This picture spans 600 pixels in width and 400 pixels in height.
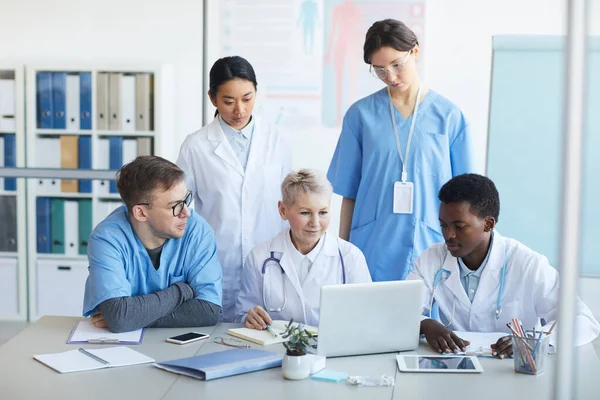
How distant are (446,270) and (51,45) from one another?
3323 mm

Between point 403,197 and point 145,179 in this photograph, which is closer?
point 145,179

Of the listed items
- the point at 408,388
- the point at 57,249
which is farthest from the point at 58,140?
the point at 408,388

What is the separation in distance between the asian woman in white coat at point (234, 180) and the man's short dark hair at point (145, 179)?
0.49 meters

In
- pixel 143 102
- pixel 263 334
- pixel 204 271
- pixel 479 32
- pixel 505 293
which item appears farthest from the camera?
pixel 143 102

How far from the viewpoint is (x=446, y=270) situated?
2361 millimetres

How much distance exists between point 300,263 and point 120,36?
270cm

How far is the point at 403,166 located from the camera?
2861 millimetres

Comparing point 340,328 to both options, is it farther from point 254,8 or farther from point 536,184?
point 254,8

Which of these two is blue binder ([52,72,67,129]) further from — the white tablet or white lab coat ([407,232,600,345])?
the white tablet

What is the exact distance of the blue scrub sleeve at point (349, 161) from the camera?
2.97 meters

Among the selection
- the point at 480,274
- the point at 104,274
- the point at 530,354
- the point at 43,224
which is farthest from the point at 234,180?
the point at 43,224

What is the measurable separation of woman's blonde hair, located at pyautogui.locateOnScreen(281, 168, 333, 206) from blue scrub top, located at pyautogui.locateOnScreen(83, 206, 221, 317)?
0.30m

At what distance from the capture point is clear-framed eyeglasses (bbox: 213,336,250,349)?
6.93 ft

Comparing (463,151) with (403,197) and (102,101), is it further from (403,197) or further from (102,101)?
(102,101)
